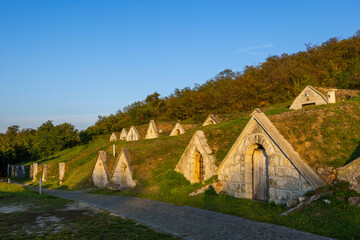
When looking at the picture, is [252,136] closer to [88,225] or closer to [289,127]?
[289,127]

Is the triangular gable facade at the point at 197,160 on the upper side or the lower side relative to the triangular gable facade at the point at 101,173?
upper

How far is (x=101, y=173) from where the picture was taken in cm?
2761

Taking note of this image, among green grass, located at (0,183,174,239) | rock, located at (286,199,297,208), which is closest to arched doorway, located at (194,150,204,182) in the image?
green grass, located at (0,183,174,239)

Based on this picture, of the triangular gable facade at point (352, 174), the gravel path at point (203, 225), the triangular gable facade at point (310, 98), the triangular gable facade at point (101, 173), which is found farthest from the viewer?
the triangular gable facade at point (310, 98)

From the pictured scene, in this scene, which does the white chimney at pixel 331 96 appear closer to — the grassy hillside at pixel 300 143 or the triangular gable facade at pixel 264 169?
the grassy hillside at pixel 300 143

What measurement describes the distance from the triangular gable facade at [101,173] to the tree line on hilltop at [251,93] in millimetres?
42746

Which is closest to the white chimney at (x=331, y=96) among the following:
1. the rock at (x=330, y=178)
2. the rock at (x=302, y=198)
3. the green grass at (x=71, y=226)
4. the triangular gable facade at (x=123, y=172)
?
the triangular gable facade at (x=123, y=172)

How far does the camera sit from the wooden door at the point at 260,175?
13.1 meters

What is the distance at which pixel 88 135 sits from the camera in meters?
87.9

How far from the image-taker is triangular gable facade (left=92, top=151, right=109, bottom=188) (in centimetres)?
2638

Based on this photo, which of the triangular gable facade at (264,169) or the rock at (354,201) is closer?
the rock at (354,201)

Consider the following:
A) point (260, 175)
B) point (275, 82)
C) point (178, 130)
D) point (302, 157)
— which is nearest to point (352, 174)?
point (302, 157)

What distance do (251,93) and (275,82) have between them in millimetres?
5751

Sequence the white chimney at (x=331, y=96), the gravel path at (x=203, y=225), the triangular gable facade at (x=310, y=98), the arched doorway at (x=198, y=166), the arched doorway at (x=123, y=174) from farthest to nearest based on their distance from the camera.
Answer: the triangular gable facade at (x=310, y=98) < the white chimney at (x=331, y=96) < the arched doorway at (x=123, y=174) < the arched doorway at (x=198, y=166) < the gravel path at (x=203, y=225)
